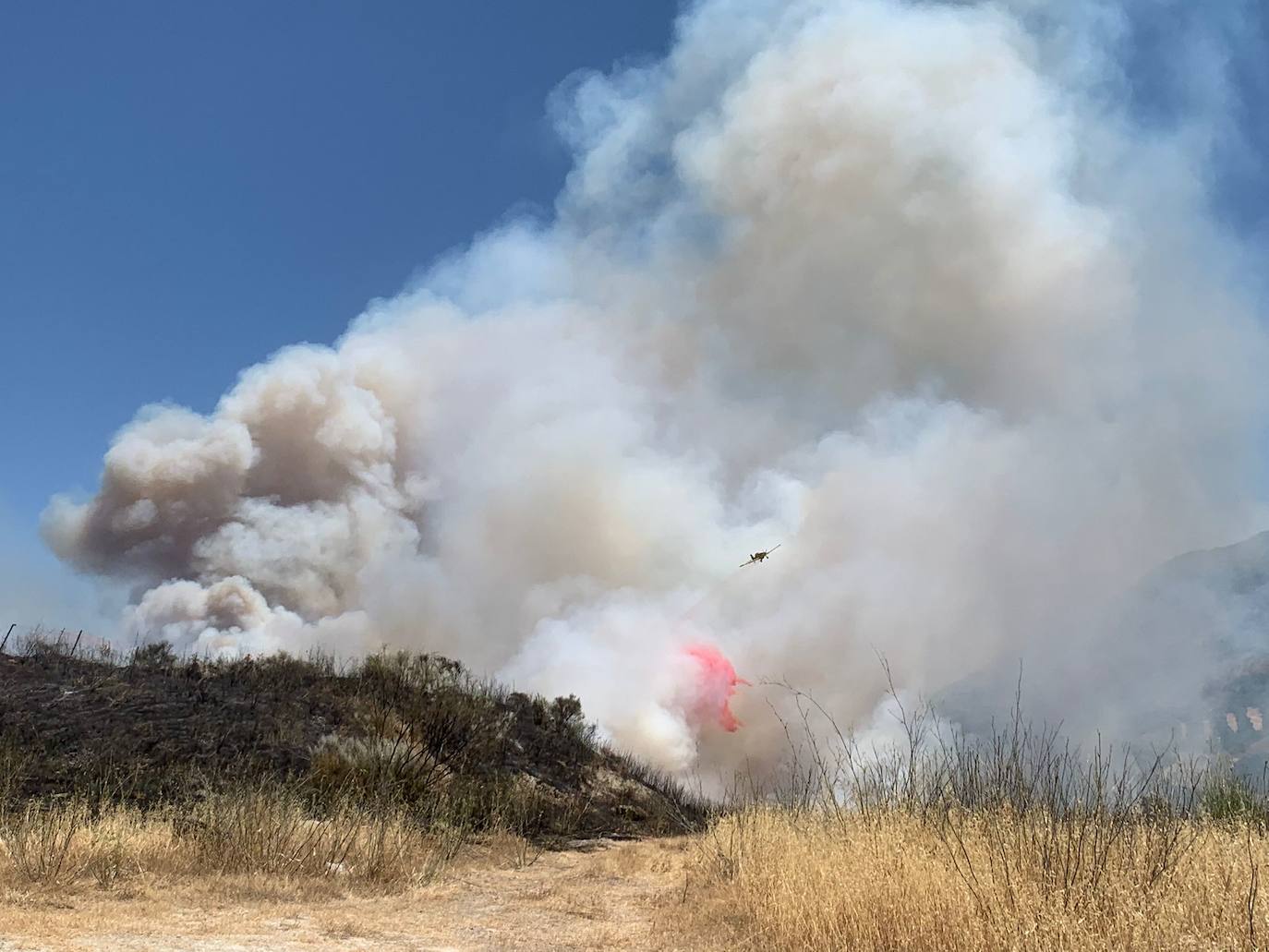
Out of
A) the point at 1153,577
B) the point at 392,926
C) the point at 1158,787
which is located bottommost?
the point at 392,926

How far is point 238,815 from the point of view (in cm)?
1327

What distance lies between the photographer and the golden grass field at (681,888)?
654 centimetres

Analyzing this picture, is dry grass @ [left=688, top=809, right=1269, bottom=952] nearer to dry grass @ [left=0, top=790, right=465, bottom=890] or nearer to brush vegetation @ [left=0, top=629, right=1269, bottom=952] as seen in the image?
brush vegetation @ [left=0, top=629, right=1269, bottom=952]

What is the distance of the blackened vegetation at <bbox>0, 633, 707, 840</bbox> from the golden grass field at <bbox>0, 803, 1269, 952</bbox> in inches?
121

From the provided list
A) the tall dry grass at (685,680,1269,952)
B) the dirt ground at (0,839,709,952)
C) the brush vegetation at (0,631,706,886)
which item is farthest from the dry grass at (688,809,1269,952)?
the brush vegetation at (0,631,706,886)

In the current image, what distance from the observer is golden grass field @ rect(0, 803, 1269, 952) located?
654 centimetres

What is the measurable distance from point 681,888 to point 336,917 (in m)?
5.64

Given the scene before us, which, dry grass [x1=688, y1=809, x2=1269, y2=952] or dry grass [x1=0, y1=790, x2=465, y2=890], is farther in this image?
dry grass [x1=0, y1=790, x2=465, y2=890]

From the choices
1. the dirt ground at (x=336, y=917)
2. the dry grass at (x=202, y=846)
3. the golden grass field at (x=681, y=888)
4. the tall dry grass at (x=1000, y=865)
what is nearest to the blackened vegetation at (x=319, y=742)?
the dry grass at (x=202, y=846)

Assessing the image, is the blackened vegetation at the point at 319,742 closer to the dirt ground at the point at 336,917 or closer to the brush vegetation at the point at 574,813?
the brush vegetation at the point at 574,813

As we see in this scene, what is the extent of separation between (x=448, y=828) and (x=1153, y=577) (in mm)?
179523

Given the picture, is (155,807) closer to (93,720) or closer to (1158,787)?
(93,720)

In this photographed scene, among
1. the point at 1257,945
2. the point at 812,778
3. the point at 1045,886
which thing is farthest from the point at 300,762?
the point at 1257,945

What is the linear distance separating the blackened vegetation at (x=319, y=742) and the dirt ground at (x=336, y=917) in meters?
4.17
